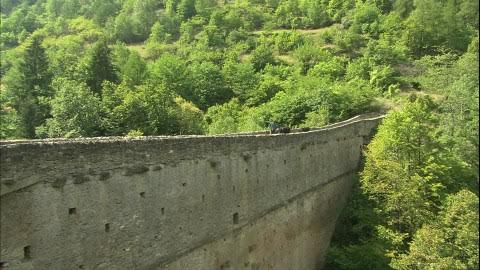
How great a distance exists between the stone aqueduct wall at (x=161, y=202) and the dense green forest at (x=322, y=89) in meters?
4.87

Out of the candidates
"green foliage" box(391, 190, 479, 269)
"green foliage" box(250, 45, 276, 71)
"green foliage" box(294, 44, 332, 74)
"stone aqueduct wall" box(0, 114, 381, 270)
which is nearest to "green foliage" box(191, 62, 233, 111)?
"green foliage" box(250, 45, 276, 71)

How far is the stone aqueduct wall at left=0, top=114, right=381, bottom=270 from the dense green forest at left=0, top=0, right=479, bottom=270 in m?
4.87

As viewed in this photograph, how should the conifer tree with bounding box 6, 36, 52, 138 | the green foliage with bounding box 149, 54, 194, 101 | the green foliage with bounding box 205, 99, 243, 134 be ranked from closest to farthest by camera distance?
the green foliage with bounding box 205, 99, 243, 134
the conifer tree with bounding box 6, 36, 52, 138
the green foliage with bounding box 149, 54, 194, 101

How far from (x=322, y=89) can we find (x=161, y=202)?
91.9 ft

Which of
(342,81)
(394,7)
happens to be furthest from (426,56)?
(394,7)

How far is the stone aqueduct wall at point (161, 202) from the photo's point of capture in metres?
10.9

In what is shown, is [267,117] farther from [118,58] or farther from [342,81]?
[118,58]

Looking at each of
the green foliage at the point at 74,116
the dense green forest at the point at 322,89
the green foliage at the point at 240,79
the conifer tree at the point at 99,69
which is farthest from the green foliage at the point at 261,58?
the green foliage at the point at 74,116

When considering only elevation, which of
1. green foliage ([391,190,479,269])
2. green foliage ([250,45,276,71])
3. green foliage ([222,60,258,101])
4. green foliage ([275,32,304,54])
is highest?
green foliage ([275,32,304,54])

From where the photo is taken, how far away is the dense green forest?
76.8 feet

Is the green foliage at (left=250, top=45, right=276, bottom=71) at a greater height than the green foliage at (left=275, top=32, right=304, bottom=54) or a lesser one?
lesser

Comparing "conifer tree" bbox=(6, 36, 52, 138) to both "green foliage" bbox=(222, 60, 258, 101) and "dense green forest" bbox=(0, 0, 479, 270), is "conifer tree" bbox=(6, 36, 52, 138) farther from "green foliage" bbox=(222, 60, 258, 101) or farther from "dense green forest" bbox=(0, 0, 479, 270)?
"green foliage" bbox=(222, 60, 258, 101)

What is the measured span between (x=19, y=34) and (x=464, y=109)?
92069 millimetres

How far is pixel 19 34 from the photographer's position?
96688 millimetres
